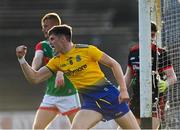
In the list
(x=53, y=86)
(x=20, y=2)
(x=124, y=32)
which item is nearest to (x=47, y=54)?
(x=53, y=86)

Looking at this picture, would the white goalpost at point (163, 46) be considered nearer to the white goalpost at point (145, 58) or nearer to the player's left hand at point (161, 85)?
the white goalpost at point (145, 58)

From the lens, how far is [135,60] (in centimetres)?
730

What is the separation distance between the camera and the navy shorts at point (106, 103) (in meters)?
6.26

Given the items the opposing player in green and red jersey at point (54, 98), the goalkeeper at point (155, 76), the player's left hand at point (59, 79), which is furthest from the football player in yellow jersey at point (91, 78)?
the goalkeeper at point (155, 76)

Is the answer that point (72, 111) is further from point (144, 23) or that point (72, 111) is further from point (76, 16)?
point (76, 16)

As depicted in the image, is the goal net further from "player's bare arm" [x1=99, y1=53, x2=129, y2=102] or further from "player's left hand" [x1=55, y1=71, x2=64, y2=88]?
Result: "player's bare arm" [x1=99, y1=53, x2=129, y2=102]

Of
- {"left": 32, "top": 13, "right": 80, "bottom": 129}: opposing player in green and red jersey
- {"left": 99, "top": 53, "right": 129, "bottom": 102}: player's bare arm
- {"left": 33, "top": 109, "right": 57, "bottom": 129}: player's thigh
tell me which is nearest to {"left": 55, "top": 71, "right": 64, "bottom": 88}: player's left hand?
{"left": 32, "top": 13, "right": 80, "bottom": 129}: opposing player in green and red jersey

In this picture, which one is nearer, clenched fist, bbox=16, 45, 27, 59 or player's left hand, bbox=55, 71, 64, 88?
clenched fist, bbox=16, 45, 27, 59

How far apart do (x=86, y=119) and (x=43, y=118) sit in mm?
1083

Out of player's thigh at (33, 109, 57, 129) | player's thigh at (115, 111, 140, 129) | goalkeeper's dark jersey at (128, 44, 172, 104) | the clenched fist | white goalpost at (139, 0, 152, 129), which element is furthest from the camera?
goalkeeper's dark jersey at (128, 44, 172, 104)

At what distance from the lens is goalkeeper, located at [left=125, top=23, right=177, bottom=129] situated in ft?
23.6

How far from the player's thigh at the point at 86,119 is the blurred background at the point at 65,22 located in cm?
1016

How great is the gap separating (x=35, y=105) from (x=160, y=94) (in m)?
8.21

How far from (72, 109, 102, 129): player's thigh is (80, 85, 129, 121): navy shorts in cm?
5
